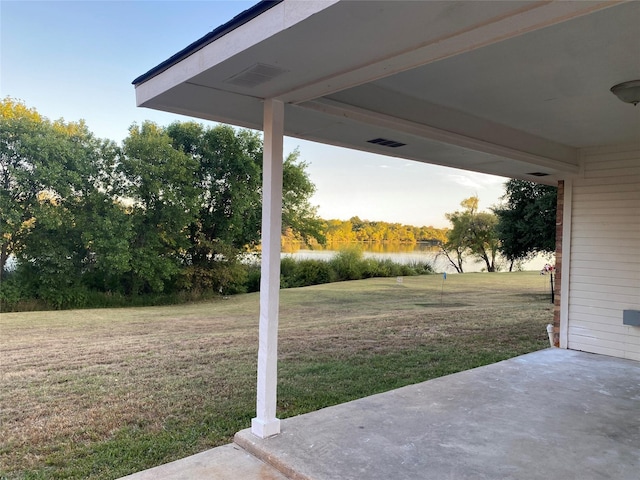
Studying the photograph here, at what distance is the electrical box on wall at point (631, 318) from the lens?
190 inches

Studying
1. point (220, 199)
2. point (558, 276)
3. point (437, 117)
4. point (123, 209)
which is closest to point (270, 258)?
point (437, 117)

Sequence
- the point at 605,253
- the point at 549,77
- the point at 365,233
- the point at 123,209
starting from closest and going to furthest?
1. the point at 549,77
2. the point at 605,253
3. the point at 123,209
4. the point at 365,233

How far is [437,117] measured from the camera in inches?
143

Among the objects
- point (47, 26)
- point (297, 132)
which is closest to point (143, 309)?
point (47, 26)

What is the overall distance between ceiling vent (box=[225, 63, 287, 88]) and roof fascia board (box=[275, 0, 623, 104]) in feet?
0.77

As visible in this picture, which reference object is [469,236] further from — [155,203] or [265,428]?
[265,428]

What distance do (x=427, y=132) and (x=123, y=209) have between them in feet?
27.2

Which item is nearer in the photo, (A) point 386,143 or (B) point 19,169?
(A) point 386,143

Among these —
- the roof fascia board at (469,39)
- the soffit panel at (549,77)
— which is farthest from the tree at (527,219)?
the roof fascia board at (469,39)

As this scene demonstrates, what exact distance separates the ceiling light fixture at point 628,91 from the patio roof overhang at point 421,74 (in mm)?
78

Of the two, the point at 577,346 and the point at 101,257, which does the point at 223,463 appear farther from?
the point at 101,257

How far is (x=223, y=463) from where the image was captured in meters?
2.55

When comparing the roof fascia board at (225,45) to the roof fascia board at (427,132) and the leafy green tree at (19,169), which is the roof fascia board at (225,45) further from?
the leafy green tree at (19,169)

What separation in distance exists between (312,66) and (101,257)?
28.5 ft
